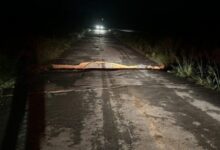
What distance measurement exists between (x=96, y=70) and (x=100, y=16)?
168 m

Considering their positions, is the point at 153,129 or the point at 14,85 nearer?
the point at 153,129

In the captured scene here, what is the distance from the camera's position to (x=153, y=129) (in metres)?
5.92

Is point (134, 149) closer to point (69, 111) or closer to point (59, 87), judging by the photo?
point (69, 111)

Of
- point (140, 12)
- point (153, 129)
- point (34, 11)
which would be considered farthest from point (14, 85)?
point (140, 12)

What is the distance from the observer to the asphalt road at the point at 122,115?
17.4ft

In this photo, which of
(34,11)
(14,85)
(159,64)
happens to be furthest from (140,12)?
(14,85)

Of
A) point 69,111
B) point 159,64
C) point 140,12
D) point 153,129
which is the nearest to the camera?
point 153,129

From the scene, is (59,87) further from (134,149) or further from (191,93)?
(134,149)

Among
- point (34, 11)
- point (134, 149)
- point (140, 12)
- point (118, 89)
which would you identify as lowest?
point (134, 149)

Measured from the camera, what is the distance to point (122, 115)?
6.76 meters

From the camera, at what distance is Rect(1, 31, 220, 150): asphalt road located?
17.4 ft

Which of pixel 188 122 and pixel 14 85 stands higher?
pixel 14 85

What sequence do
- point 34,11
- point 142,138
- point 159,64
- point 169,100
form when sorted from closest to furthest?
point 142,138 < point 169,100 < point 159,64 < point 34,11

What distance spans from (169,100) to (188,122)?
6.05 feet
